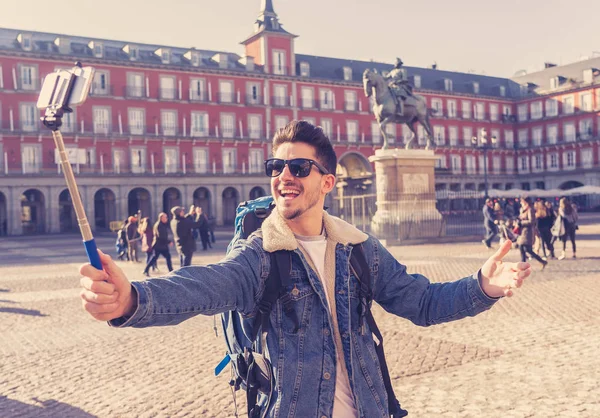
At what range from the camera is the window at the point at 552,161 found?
58.6 meters

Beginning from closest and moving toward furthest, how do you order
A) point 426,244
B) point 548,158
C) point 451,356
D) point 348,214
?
point 451,356, point 426,244, point 348,214, point 548,158

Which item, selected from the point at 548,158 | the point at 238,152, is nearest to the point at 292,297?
the point at 238,152

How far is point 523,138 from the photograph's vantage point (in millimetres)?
62031

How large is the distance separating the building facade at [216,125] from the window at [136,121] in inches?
3.2

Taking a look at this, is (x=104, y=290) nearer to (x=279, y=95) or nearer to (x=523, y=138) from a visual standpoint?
(x=279, y=95)

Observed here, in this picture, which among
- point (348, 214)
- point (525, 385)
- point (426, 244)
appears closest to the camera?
point (525, 385)

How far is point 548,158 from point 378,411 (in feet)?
204

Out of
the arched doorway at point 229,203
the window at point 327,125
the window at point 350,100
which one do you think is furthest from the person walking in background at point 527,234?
the window at point 350,100

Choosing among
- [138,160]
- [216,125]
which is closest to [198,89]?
[216,125]

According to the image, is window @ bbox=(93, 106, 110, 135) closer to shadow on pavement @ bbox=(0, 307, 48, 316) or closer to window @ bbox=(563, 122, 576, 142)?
A: shadow on pavement @ bbox=(0, 307, 48, 316)

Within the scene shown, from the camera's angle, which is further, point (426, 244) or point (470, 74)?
point (470, 74)

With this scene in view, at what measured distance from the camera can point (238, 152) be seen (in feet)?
157

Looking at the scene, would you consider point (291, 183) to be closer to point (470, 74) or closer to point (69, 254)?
point (69, 254)

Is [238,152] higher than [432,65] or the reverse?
the reverse
